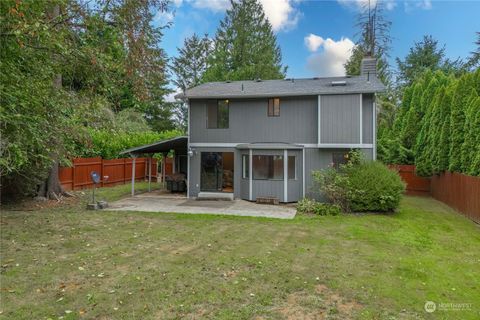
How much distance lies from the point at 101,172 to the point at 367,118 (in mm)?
13955

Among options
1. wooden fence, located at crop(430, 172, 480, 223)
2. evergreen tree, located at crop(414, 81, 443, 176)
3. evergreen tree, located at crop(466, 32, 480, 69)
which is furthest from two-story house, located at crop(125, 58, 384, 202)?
evergreen tree, located at crop(466, 32, 480, 69)

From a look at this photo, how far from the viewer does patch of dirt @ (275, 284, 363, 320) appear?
4.57 meters

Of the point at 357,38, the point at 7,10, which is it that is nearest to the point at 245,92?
the point at 7,10

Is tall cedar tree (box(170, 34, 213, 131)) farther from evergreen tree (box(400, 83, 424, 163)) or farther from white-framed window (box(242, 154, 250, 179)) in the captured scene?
white-framed window (box(242, 154, 250, 179))

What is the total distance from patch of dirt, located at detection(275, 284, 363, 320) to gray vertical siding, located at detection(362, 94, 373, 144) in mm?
10211

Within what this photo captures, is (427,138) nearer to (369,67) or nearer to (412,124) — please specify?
(412,124)

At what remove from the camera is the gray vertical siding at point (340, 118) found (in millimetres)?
14000

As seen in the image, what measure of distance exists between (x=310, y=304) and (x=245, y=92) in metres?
11.8

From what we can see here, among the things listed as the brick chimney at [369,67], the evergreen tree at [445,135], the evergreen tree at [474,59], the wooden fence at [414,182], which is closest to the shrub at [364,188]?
the evergreen tree at [445,135]

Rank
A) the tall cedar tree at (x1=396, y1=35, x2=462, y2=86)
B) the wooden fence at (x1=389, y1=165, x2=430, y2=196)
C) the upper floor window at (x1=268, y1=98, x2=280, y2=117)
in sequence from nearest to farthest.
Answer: the upper floor window at (x1=268, y1=98, x2=280, y2=117) → the wooden fence at (x1=389, y1=165, x2=430, y2=196) → the tall cedar tree at (x1=396, y1=35, x2=462, y2=86)

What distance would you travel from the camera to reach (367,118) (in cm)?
1442

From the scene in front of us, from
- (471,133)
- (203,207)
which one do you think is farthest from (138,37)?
(471,133)

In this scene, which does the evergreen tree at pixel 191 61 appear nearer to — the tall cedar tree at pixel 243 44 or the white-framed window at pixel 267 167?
the tall cedar tree at pixel 243 44

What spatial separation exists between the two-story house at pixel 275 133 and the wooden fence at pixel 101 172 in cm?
485
